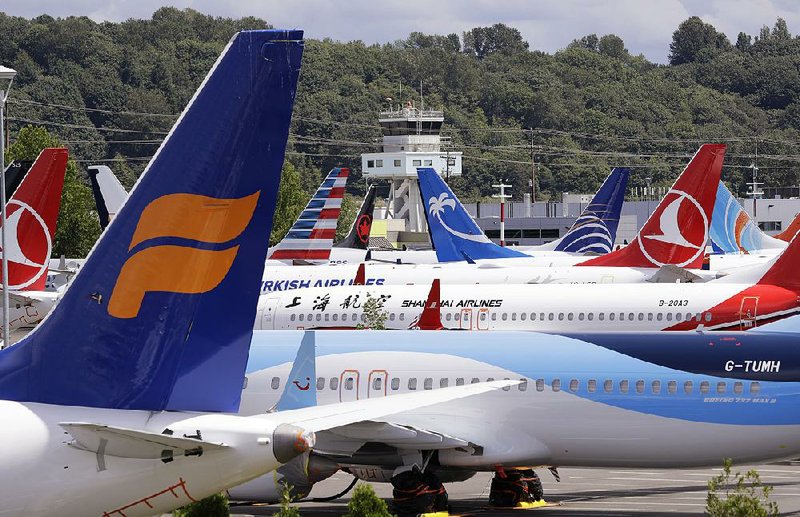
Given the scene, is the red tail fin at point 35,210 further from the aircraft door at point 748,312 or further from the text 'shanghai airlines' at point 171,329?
the text 'shanghai airlines' at point 171,329

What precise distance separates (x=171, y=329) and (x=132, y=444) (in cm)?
103

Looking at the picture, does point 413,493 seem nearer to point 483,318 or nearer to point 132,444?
point 132,444

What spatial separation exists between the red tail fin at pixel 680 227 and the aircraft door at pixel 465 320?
1157 centimetres

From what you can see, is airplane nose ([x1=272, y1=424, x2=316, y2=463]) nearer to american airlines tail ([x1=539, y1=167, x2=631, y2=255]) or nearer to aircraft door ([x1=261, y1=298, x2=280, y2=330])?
aircraft door ([x1=261, y1=298, x2=280, y2=330])

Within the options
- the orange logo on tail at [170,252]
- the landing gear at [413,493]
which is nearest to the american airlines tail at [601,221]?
the landing gear at [413,493]

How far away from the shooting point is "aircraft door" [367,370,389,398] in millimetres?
24484

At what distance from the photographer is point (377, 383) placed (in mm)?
24547

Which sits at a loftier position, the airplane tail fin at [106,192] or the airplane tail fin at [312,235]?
the airplane tail fin at [106,192]

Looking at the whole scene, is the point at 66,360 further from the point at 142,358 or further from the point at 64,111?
the point at 64,111

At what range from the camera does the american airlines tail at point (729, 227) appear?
95500 millimetres

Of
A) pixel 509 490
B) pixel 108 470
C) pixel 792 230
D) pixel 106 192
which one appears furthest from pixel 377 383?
pixel 792 230

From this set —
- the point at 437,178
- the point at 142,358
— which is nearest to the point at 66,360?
the point at 142,358

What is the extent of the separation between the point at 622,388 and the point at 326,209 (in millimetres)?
47775

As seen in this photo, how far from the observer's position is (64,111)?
187750 millimetres
